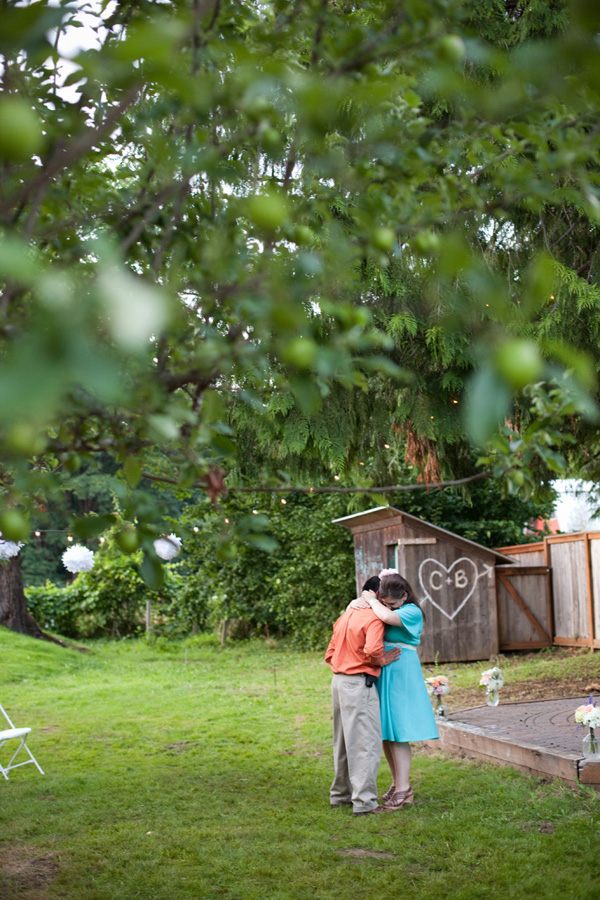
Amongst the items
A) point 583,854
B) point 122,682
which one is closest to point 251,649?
point 122,682

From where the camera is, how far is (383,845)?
4840 mm

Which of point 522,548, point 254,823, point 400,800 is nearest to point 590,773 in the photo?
point 400,800

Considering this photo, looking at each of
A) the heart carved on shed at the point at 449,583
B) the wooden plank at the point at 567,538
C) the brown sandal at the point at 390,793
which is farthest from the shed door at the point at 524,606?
the brown sandal at the point at 390,793

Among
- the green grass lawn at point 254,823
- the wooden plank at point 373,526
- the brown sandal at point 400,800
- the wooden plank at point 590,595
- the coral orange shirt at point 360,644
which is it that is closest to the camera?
the green grass lawn at point 254,823

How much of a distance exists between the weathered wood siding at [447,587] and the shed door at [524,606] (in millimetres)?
357

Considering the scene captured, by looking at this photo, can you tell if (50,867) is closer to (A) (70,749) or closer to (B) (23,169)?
(A) (70,749)

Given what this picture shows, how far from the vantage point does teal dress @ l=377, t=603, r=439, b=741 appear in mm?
5574

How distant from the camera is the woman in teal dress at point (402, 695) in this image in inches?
219

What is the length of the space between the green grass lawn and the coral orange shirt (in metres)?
0.95

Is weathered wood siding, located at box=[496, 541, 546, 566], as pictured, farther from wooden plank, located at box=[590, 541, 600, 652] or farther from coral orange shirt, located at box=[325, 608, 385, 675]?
coral orange shirt, located at box=[325, 608, 385, 675]

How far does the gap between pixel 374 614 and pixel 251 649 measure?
1030cm

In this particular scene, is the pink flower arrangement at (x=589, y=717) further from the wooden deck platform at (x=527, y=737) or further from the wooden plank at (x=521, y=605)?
the wooden plank at (x=521, y=605)

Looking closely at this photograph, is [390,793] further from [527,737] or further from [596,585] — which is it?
[596,585]

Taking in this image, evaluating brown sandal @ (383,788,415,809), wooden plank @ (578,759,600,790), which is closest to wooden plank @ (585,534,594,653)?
wooden plank @ (578,759,600,790)
